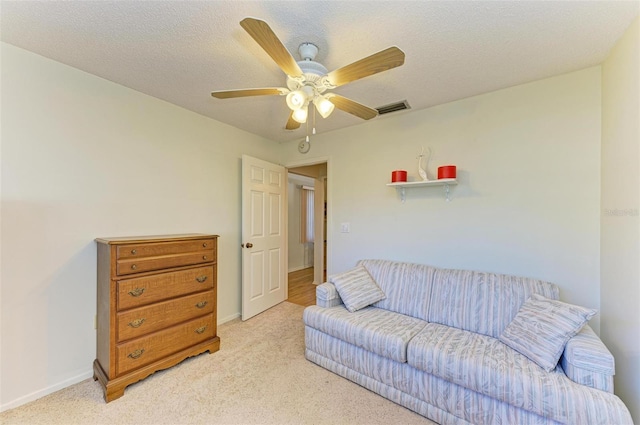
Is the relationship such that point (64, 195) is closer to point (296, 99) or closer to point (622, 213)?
point (296, 99)

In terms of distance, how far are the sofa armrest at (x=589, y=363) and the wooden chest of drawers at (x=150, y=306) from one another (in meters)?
2.60

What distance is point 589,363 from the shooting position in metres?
1.33

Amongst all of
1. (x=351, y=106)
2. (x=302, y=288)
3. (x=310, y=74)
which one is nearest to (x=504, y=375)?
(x=351, y=106)

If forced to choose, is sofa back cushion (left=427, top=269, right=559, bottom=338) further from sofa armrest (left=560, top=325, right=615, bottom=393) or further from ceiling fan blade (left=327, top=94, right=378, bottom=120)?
ceiling fan blade (left=327, top=94, right=378, bottom=120)

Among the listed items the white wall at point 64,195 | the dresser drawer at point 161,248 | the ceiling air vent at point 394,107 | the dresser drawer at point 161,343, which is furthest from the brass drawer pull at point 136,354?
the ceiling air vent at point 394,107

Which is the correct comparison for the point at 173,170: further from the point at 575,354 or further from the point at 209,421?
the point at 575,354

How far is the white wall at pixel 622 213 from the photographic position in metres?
1.45

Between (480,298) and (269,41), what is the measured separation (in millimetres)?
2267

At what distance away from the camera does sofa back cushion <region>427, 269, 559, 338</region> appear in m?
1.89

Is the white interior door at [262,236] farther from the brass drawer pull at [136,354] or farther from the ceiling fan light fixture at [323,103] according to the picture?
the ceiling fan light fixture at [323,103]

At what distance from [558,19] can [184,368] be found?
355cm

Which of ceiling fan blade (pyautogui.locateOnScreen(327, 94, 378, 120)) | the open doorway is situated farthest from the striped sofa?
the open doorway

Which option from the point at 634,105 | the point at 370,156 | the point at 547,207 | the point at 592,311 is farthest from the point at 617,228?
the point at 370,156

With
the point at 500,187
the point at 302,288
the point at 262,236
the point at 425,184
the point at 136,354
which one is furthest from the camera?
the point at 302,288
